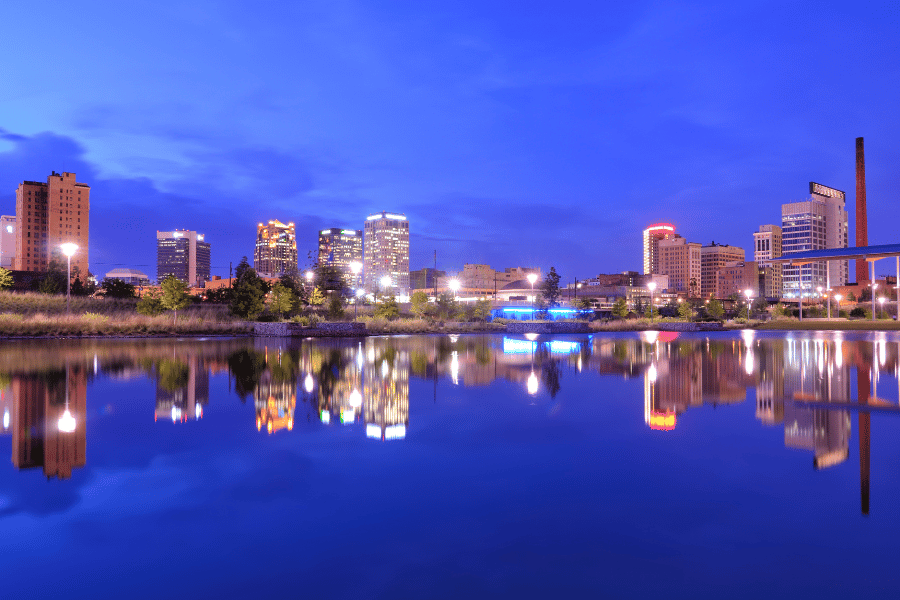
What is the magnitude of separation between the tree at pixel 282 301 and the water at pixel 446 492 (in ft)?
92.9

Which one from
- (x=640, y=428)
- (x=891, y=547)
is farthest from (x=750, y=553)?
(x=640, y=428)

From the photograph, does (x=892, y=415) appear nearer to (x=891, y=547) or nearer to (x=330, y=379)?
(x=891, y=547)

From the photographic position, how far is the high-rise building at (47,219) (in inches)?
5276

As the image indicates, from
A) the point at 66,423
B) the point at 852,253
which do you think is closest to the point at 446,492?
the point at 66,423

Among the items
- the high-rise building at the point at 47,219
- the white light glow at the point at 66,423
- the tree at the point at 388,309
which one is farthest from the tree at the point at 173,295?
the high-rise building at the point at 47,219

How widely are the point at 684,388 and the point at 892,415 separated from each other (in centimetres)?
430

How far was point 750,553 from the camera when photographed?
460 cm

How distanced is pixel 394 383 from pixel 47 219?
511ft

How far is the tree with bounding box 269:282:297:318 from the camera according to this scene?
41656mm

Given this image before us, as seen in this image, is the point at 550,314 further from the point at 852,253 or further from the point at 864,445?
the point at 864,445

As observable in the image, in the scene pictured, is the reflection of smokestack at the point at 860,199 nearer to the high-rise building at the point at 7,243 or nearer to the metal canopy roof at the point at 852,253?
the metal canopy roof at the point at 852,253

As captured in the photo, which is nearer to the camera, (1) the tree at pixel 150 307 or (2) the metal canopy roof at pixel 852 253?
(1) the tree at pixel 150 307

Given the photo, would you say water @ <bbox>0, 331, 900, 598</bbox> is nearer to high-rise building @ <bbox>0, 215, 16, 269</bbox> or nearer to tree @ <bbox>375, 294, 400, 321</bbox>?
tree @ <bbox>375, 294, 400, 321</bbox>

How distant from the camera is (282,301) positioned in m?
41.8
